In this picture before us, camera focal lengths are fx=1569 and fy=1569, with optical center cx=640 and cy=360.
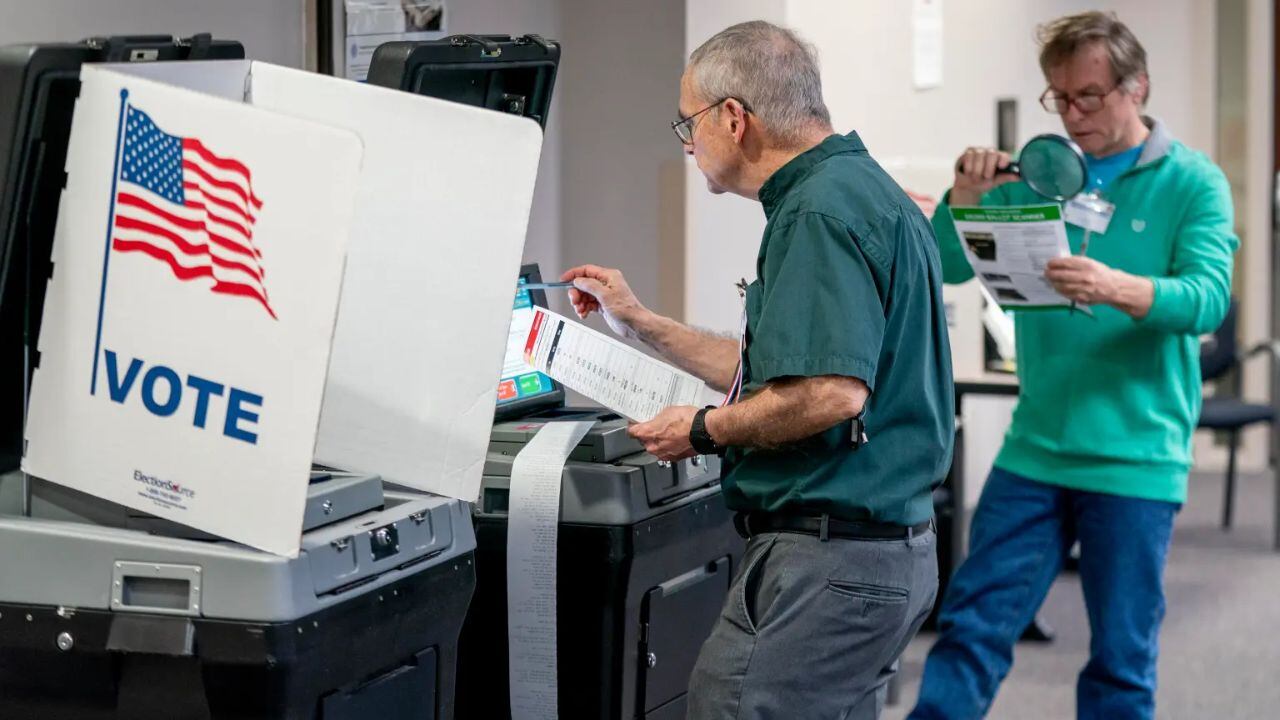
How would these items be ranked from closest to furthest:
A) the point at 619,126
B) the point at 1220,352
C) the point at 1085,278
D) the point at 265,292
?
1. the point at 265,292
2. the point at 1085,278
3. the point at 619,126
4. the point at 1220,352

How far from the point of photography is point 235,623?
170cm

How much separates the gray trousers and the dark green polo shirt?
6 cm

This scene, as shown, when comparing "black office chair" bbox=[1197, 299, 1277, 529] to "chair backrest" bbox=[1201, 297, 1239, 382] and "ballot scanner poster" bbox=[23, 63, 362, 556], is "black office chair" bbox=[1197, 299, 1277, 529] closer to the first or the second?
"chair backrest" bbox=[1201, 297, 1239, 382]

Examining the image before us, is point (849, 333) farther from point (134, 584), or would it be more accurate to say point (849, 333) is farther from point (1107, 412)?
point (1107, 412)

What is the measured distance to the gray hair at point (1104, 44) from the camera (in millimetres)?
2906

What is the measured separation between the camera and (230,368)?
64.9 inches

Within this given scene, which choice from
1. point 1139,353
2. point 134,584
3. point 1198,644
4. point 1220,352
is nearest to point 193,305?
point 134,584

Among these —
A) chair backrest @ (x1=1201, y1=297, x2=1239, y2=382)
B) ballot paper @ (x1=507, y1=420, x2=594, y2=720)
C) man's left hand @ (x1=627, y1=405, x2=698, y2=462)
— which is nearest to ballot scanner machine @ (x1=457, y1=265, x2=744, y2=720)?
ballot paper @ (x1=507, y1=420, x2=594, y2=720)

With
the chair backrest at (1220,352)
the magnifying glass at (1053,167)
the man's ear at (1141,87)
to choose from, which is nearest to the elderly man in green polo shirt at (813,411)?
the magnifying glass at (1053,167)

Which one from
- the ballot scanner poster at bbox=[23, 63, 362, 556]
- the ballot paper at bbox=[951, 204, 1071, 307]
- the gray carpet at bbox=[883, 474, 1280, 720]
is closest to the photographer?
the ballot scanner poster at bbox=[23, 63, 362, 556]

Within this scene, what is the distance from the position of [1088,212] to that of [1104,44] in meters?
0.32

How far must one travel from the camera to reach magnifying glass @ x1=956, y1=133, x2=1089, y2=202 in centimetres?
281

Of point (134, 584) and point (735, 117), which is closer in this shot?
point (134, 584)

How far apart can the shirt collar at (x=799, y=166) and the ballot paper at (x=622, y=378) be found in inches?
12.7
